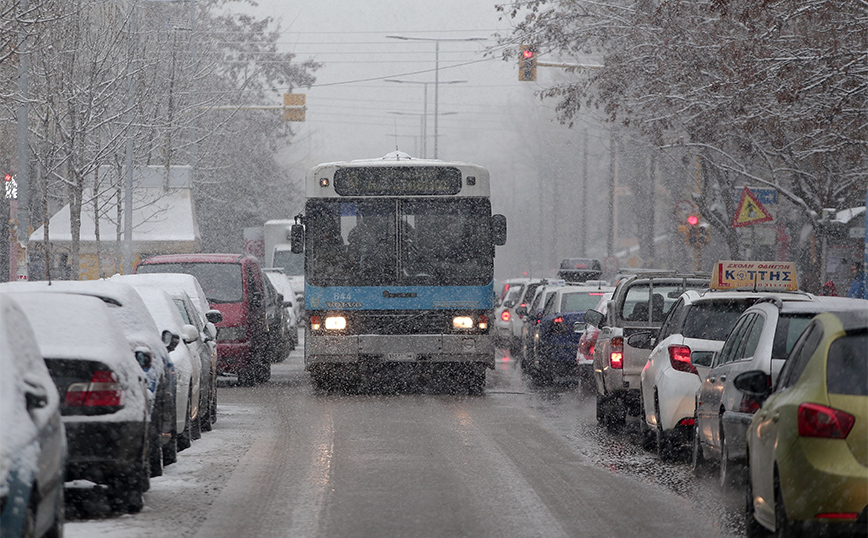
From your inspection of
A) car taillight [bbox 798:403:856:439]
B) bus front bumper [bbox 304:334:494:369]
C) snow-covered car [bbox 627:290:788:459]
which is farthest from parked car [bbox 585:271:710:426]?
car taillight [bbox 798:403:856:439]

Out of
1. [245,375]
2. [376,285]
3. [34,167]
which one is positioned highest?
[34,167]

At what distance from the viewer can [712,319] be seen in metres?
12.4

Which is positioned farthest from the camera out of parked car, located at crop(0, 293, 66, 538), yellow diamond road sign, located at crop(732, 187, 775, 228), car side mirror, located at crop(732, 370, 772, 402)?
yellow diamond road sign, located at crop(732, 187, 775, 228)

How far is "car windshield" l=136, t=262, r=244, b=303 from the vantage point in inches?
853

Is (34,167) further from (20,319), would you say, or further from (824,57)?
(20,319)

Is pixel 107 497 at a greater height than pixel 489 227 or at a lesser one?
lesser

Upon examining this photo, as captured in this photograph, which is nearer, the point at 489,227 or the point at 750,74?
the point at 489,227

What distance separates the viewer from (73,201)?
30484 millimetres

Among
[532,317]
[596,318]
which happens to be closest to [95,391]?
[596,318]

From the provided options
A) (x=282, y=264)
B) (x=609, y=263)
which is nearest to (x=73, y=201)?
(x=282, y=264)

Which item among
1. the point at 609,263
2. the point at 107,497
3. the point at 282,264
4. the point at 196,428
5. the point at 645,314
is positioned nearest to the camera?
the point at 107,497

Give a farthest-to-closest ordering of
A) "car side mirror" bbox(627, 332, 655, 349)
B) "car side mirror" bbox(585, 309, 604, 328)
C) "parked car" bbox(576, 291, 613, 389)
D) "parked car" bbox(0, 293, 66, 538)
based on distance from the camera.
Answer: "parked car" bbox(576, 291, 613, 389) < "car side mirror" bbox(585, 309, 604, 328) < "car side mirror" bbox(627, 332, 655, 349) < "parked car" bbox(0, 293, 66, 538)

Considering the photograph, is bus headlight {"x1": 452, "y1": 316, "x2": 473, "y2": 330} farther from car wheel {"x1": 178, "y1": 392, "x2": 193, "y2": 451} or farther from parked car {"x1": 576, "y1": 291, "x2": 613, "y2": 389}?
car wheel {"x1": 178, "y1": 392, "x2": 193, "y2": 451}

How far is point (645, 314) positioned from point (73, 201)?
693 inches
